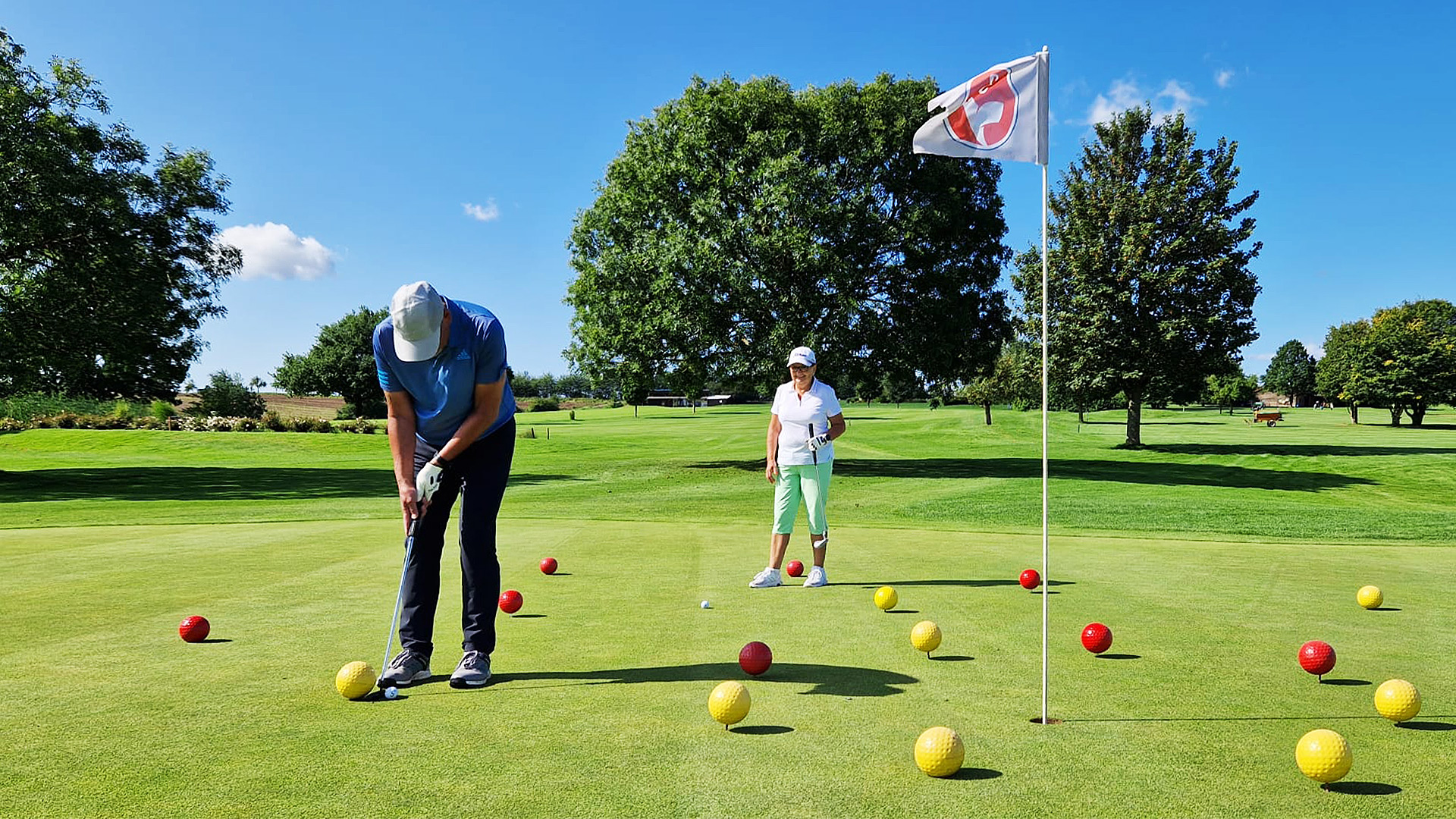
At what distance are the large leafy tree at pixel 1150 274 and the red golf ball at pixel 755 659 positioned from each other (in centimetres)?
3622

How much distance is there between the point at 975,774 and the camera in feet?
12.1

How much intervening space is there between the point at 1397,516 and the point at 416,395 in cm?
2042

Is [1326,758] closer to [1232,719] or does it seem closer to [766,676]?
[1232,719]

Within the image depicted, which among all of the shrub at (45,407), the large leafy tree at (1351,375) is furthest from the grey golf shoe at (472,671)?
the large leafy tree at (1351,375)

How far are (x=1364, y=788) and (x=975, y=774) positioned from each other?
1.55m

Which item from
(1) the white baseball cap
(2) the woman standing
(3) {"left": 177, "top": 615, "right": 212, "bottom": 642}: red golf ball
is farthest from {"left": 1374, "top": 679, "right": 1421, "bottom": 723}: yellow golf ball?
(3) {"left": 177, "top": 615, "right": 212, "bottom": 642}: red golf ball

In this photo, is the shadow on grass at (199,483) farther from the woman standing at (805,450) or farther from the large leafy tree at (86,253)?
the woman standing at (805,450)

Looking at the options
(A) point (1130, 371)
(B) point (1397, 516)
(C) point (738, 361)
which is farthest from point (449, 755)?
(A) point (1130, 371)

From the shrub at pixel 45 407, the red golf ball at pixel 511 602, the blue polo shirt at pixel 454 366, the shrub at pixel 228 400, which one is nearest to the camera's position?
the blue polo shirt at pixel 454 366

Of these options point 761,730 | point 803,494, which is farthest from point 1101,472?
point 761,730

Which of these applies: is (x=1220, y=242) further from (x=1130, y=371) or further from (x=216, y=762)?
(x=216, y=762)

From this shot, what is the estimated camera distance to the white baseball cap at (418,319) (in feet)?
16.3

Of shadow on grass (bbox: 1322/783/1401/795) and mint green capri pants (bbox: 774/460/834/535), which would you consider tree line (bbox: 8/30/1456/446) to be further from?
shadow on grass (bbox: 1322/783/1401/795)

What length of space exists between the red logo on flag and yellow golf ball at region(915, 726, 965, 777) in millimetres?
3614
